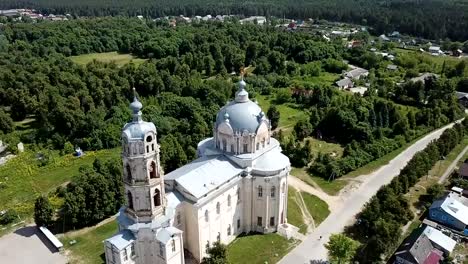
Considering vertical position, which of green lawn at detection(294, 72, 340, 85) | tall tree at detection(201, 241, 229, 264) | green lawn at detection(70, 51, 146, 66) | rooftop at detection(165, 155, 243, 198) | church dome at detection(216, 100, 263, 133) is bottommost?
tall tree at detection(201, 241, 229, 264)

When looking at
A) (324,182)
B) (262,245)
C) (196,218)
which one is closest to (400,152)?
(324,182)

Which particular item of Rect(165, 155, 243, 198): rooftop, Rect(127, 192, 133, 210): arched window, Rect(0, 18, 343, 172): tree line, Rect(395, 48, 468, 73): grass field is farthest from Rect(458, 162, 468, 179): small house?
Rect(395, 48, 468, 73): grass field

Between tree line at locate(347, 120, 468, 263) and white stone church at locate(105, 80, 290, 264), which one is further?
tree line at locate(347, 120, 468, 263)

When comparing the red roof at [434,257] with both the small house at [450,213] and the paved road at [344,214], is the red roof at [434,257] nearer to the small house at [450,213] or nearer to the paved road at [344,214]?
the small house at [450,213]

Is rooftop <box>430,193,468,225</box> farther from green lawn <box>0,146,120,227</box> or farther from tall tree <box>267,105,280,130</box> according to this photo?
green lawn <box>0,146,120,227</box>

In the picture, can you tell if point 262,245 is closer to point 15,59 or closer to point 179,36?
point 15,59

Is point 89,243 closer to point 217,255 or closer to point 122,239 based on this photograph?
point 122,239

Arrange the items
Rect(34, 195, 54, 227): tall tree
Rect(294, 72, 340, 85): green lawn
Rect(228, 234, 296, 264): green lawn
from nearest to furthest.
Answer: Rect(228, 234, 296, 264): green lawn, Rect(34, 195, 54, 227): tall tree, Rect(294, 72, 340, 85): green lawn
